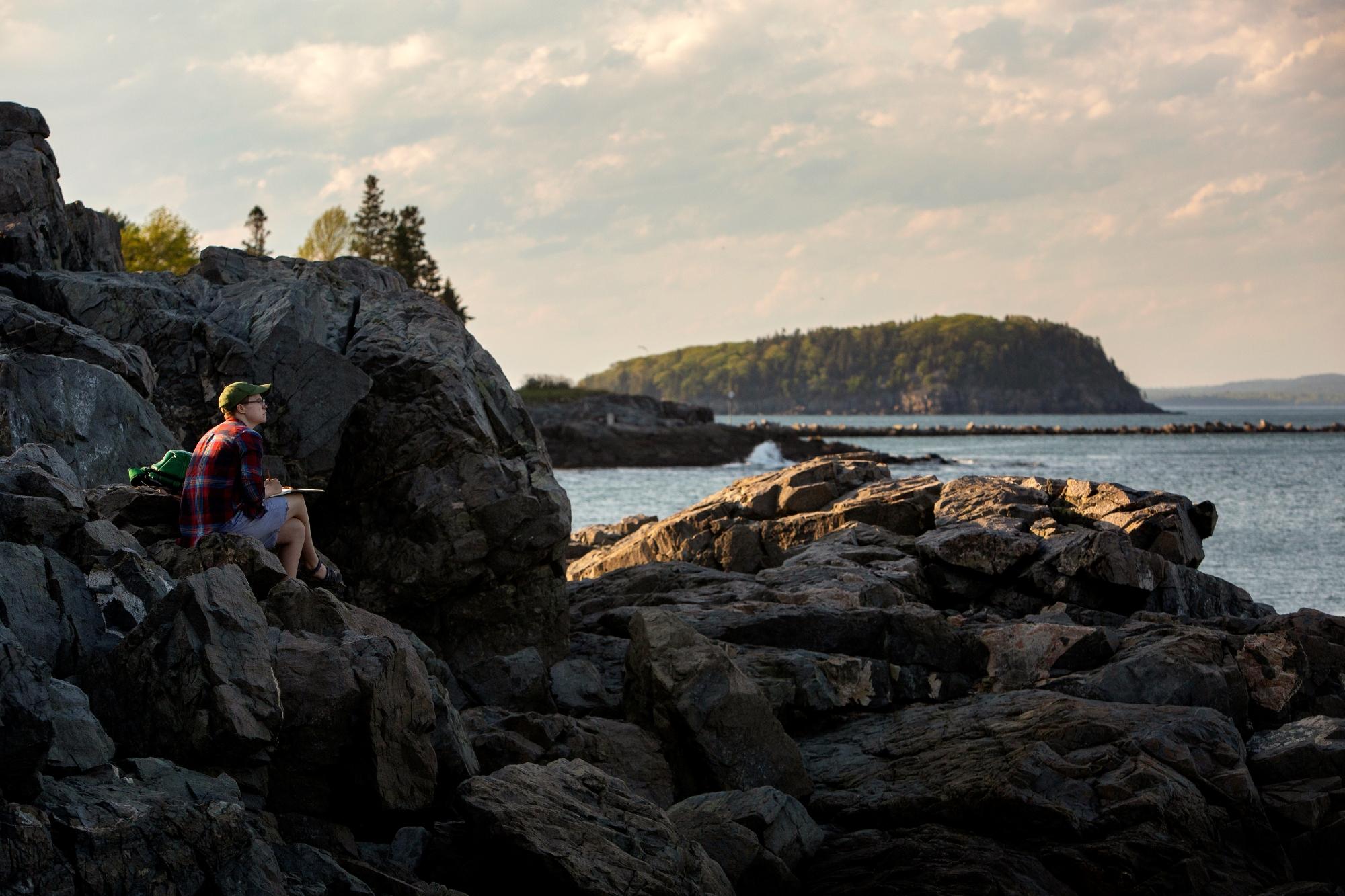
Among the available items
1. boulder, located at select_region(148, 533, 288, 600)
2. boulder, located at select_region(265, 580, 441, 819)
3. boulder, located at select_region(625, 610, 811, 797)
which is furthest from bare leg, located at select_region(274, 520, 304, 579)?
boulder, located at select_region(625, 610, 811, 797)

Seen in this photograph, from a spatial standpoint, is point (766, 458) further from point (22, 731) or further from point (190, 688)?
point (22, 731)

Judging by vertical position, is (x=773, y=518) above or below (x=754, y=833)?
above

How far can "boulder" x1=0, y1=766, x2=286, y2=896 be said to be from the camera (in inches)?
223

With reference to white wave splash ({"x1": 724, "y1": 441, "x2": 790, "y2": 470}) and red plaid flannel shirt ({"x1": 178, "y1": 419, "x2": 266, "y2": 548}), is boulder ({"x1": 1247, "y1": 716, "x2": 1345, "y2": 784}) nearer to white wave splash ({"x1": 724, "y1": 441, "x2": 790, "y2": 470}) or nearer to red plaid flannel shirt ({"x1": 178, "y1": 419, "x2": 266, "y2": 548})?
red plaid flannel shirt ({"x1": 178, "y1": 419, "x2": 266, "y2": 548})

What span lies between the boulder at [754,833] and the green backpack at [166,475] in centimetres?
559

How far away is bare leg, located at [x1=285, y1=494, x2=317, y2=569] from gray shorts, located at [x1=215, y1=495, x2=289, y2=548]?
0.17 feet

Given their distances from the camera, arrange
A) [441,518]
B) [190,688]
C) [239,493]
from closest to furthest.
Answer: [190,688], [239,493], [441,518]

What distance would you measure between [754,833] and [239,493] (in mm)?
5629

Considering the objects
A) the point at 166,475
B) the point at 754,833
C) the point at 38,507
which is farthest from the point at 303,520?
the point at 754,833

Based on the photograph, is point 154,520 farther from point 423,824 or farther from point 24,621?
point 423,824

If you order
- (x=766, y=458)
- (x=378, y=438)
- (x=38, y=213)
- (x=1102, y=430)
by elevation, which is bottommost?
(x=766, y=458)

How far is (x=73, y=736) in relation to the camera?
643 centimetres

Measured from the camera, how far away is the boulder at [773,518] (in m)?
23.1

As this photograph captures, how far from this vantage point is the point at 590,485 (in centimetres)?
7750
